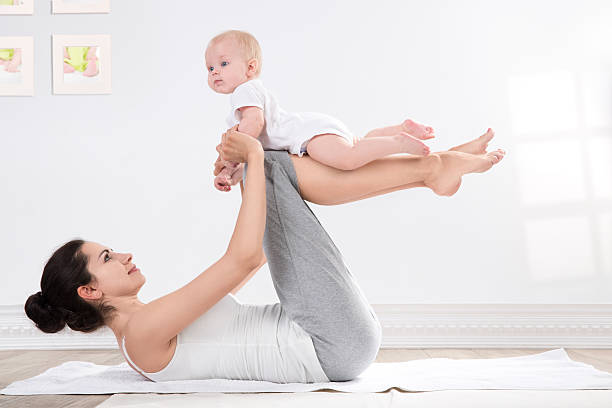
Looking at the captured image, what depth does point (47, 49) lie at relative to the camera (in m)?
3.41

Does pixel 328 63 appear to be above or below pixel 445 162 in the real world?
above

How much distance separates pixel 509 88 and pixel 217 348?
7.75ft

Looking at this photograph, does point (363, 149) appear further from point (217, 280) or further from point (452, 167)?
point (217, 280)

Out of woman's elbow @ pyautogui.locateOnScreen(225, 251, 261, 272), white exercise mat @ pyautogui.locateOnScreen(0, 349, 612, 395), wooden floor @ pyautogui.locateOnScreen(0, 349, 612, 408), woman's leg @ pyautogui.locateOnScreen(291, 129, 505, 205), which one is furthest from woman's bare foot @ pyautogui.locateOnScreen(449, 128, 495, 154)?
wooden floor @ pyautogui.locateOnScreen(0, 349, 612, 408)

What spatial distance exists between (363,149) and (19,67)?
99.8 inches

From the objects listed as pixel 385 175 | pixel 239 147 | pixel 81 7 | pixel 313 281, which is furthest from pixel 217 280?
pixel 81 7

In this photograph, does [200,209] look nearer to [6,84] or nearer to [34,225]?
[34,225]

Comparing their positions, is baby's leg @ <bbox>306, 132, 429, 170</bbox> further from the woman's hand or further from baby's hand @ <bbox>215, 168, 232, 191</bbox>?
baby's hand @ <bbox>215, 168, 232, 191</bbox>

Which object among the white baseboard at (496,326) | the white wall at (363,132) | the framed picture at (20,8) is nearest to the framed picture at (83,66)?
the white wall at (363,132)

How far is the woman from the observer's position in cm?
167

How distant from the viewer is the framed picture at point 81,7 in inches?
133

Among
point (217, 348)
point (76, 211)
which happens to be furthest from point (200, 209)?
point (217, 348)

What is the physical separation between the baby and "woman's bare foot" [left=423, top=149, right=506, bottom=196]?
95 mm

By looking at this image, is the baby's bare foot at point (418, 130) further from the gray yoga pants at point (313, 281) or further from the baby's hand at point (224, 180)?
the baby's hand at point (224, 180)
